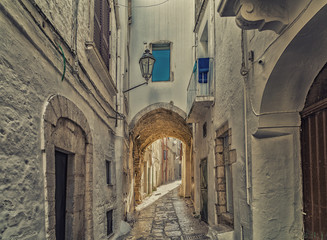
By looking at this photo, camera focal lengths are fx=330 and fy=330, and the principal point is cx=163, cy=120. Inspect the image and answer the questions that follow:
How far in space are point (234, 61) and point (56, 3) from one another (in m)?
2.95

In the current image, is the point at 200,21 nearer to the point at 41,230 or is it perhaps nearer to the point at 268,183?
the point at 268,183

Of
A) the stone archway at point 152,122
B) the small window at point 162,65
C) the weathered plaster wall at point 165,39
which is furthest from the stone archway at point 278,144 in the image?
the small window at point 162,65

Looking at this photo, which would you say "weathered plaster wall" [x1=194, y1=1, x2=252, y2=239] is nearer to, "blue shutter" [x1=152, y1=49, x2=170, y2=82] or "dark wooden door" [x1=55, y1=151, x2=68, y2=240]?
"dark wooden door" [x1=55, y1=151, x2=68, y2=240]

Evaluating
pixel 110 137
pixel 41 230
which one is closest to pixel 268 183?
pixel 41 230

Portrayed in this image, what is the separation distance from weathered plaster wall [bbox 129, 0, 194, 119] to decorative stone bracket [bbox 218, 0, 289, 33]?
351 inches

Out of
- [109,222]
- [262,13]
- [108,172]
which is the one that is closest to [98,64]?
[108,172]

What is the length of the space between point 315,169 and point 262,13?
5.82 feet

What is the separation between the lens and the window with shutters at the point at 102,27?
250 inches

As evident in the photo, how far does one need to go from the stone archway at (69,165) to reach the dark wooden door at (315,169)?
288cm

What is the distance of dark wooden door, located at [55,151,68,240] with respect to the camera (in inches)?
176

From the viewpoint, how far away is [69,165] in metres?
4.94

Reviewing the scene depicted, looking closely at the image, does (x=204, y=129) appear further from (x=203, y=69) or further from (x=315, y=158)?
(x=315, y=158)

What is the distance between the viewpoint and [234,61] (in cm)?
554

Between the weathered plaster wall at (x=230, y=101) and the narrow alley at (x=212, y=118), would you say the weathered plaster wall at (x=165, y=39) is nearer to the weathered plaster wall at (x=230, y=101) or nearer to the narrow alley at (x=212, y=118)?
the weathered plaster wall at (x=230, y=101)
